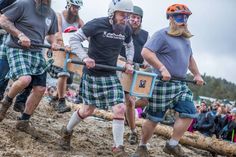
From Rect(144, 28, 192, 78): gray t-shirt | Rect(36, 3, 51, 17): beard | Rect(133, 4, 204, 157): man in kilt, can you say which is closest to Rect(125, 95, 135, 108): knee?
Rect(133, 4, 204, 157): man in kilt

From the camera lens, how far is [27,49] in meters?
6.16

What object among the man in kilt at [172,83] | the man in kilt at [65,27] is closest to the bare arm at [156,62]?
the man in kilt at [172,83]

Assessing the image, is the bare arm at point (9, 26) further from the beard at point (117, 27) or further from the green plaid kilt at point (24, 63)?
the beard at point (117, 27)

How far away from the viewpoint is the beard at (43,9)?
6.06 metres

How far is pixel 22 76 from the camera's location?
5.94 meters

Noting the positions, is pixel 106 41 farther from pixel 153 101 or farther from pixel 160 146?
pixel 160 146

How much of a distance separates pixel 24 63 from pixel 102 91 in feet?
3.91

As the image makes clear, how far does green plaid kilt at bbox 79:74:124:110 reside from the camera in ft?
18.6

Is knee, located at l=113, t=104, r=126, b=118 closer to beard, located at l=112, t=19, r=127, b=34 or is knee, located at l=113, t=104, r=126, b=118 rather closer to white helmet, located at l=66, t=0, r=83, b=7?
beard, located at l=112, t=19, r=127, b=34

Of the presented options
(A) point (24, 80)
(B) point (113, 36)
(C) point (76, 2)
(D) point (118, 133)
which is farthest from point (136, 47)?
(D) point (118, 133)

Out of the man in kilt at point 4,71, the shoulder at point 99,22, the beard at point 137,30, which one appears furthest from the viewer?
the beard at point 137,30

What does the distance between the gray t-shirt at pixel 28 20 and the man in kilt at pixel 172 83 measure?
150 centimetres

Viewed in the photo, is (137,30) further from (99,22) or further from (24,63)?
(24,63)

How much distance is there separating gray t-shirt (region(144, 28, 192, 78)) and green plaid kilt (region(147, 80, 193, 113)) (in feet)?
0.52
